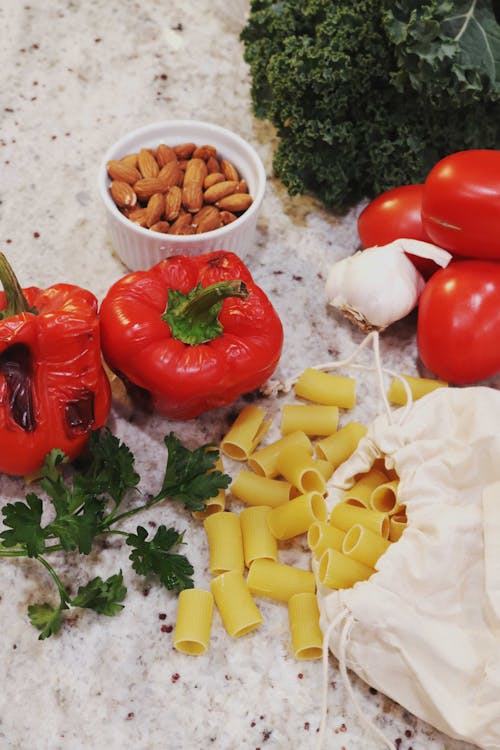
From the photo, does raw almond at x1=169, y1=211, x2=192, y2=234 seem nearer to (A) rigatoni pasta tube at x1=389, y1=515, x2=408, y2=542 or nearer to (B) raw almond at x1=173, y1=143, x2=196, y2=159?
(B) raw almond at x1=173, y1=143, x2=196, y2=159

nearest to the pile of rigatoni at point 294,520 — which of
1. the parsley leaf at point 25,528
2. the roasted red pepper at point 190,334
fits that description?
the roasted red pepper at point 190,334

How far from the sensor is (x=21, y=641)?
4.10 feet

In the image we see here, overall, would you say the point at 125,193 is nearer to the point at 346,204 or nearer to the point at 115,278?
the point at 115,278

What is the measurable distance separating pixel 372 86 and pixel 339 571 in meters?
0.91

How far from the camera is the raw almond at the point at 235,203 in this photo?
158 cm

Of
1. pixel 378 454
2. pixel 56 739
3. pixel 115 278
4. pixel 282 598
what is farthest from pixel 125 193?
pixel 56 739

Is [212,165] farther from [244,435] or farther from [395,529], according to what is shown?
[395,529]

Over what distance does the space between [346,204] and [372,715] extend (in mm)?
1002

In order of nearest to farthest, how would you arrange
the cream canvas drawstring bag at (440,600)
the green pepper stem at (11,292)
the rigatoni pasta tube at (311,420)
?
the cream canvas drawstring bag at (440,600) → the green pepper stem at (11,292) → the rigatoni pasta tube at (311,420)

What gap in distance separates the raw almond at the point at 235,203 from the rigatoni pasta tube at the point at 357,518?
0.56m

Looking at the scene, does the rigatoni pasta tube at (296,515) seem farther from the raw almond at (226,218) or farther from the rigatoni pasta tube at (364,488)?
the raw almond at (226,218)

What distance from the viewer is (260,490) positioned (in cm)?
138

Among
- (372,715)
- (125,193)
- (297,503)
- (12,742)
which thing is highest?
(125,193)

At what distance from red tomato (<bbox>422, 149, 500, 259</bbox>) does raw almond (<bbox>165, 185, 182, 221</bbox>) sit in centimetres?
42
